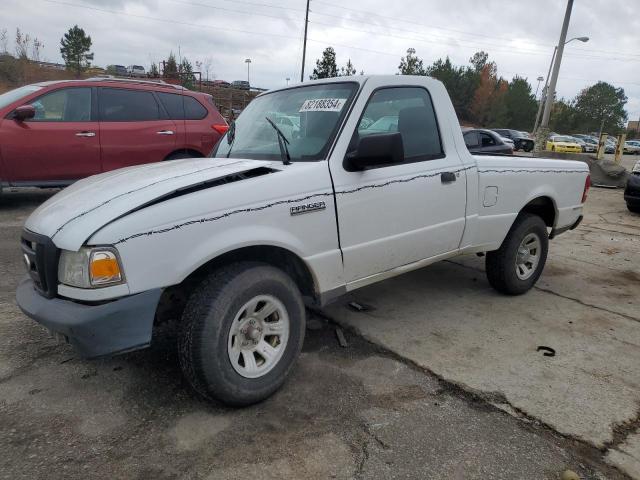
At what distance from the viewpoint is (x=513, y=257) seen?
13.9ft

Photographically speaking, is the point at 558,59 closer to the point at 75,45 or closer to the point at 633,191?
the point at 633,191

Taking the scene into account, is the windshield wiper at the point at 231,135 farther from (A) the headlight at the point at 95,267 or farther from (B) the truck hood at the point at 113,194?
(A) the headlight at the point at 95,267

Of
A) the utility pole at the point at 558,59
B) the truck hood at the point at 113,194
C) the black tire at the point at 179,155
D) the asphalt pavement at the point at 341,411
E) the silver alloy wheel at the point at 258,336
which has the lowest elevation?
the asphalt pavement at the point at 341,411

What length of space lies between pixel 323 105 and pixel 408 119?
69 centimetres

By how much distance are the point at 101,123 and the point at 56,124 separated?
0.58m

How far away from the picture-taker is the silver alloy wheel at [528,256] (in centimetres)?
443

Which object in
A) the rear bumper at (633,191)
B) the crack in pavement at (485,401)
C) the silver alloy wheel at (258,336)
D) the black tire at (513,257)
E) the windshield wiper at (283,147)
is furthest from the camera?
the rear bumper at (633,191)

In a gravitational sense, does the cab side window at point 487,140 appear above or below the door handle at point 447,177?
above

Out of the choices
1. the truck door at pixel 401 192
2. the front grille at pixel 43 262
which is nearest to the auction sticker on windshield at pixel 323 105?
the truck door at pixel 401 192

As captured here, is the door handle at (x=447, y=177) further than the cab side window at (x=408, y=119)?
Yes

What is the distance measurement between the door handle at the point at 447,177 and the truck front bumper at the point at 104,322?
7.13 ft

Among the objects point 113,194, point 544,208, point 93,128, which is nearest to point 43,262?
point 113,194

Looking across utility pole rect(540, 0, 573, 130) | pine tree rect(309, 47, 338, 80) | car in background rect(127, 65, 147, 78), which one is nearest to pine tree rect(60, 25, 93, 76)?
car in background rect(127, 65, 147, 78)

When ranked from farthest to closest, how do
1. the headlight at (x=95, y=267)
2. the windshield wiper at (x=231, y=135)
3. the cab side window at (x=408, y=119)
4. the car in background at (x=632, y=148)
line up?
the car in background at (x=632, y=148) → the windshield wiper at (x=231, y=135) → the cab side window at (x=408, y=119) → the headlight at (x=95, y=267)
